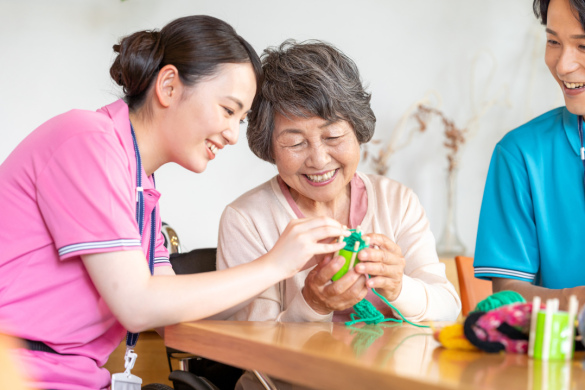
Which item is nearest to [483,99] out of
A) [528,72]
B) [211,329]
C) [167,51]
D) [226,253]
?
[528,72]

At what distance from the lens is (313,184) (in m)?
1.81

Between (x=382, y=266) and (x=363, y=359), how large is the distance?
538 millimetres

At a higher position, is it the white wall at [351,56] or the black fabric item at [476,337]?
the white wall at [351,56]

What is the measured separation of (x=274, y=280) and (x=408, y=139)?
236cm

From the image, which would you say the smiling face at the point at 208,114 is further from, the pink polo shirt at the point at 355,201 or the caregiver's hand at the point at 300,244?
the pink polo shirt at the point at 355,201

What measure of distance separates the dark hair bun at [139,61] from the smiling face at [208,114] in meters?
0.09

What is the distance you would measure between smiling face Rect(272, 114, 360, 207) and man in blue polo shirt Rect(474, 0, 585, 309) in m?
0.42

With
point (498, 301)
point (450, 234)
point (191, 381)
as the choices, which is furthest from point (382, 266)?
point (450, 234)

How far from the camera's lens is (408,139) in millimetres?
3496

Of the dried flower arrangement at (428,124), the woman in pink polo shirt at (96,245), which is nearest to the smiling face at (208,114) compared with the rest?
the woman in pink polo shirt at (96,245)

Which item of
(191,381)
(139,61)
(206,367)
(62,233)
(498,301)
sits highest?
(139,61)

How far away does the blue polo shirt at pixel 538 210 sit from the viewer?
168cm

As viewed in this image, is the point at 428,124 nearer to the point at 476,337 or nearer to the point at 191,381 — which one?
the point at 191,381

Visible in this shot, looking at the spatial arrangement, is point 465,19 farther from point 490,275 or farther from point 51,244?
point 51,244
